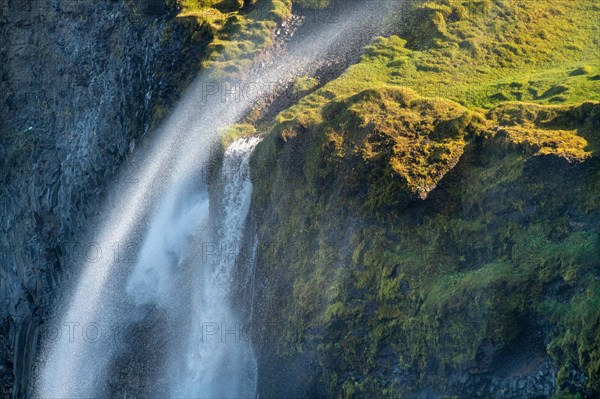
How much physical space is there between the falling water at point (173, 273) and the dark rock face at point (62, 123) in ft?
→ 6.87

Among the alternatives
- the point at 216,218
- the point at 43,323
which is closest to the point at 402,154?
the point at 216,218

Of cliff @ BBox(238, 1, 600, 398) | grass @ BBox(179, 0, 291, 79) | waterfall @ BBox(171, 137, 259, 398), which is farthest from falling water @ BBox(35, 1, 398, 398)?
cliff @ BBox(238, 1, 600, 398)

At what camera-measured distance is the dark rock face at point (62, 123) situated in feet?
151

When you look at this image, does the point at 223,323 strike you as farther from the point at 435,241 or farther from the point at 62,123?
the point at 62,123

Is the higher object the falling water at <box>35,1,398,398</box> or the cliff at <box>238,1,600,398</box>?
the cliff at <box>238,1,600,398</box>

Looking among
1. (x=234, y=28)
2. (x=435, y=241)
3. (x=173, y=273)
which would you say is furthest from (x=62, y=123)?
(x=435, y=241)

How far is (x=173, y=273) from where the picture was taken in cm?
3956

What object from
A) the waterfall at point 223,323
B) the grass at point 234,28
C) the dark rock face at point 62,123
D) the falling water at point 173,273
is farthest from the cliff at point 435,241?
the dark rock face at point 62,123

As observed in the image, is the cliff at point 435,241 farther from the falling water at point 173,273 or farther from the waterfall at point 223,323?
the falling water at point 173,273

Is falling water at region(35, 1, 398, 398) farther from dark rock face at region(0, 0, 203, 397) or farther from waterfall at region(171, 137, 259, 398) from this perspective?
dark rock face at region(0, 0, 203, 397)

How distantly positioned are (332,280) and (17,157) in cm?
2768

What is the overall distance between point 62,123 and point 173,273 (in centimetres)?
1509

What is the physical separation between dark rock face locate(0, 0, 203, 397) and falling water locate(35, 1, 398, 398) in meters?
2.10

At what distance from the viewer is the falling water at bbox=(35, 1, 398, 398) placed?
35188 millimetres
